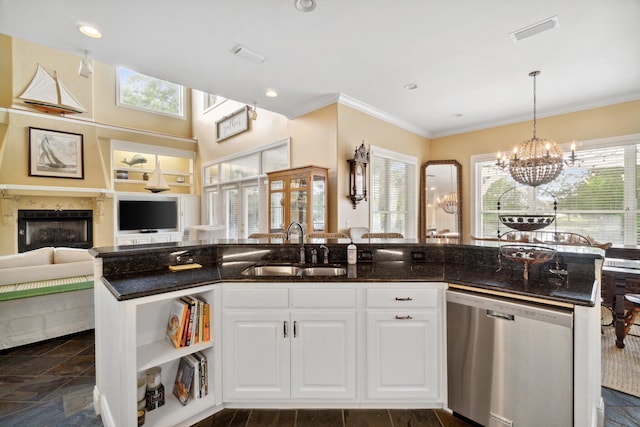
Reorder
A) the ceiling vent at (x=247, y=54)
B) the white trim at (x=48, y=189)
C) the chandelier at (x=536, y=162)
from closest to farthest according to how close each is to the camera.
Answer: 1. the ceiling vent at (x=247, y=54)
2. the chandelier at (x=536, y=162)
3. the white trim at (x=48, y=189)

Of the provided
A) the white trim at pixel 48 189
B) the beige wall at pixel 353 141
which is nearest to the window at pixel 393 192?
the beige wall at pixel 353 141

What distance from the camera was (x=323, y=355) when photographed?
1.89 metres

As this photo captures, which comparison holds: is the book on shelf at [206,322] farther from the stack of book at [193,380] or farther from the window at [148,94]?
the window at [148,94]

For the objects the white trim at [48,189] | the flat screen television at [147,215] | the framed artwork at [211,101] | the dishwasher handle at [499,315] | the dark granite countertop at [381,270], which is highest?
the framed artwork at [211,101]


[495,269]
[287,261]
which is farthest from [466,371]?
[287,261]

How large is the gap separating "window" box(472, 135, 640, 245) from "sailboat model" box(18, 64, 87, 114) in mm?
8781

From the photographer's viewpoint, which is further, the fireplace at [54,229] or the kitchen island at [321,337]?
the fireplace at [54,229]

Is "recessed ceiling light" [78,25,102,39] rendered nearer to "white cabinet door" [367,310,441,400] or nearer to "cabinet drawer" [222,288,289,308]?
"cabinet drawer" [222,288,289,308]

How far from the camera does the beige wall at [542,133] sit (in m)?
4.16

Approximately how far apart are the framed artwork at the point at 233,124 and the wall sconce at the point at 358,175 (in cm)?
276

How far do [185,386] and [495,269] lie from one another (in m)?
2.29

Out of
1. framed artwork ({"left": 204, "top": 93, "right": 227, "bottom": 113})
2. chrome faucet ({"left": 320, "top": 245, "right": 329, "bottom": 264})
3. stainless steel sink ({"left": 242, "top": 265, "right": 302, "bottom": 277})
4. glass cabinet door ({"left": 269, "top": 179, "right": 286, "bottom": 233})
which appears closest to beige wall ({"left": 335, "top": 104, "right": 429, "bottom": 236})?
glass cabinet door ({"left": 269, "top": 179, "right": 286, "bottom": 233})

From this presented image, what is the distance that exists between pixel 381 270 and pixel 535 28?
8.48 ft

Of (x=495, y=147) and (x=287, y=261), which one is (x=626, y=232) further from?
(x=287, y=261)
